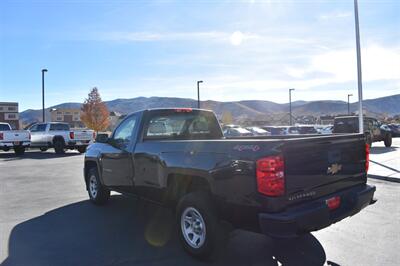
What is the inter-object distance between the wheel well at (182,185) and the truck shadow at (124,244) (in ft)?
2.25

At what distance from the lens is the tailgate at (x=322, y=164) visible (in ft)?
12.7

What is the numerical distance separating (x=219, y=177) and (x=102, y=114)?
5963 cm

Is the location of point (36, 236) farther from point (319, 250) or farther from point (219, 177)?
point (319, 250)

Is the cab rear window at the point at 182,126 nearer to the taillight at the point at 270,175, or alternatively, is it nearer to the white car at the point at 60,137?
the taillight at the point at 270,175

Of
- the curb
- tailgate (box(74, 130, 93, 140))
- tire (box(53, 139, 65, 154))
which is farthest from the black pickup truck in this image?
tire (box(53, 139, 65, 154))

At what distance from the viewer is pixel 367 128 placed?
20922 mm

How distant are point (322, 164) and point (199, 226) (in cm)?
168

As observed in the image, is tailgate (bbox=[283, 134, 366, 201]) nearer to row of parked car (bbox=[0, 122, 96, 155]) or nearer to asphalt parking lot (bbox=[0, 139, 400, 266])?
asphalt parking lot (bbox=[0, 139, 400, 266])

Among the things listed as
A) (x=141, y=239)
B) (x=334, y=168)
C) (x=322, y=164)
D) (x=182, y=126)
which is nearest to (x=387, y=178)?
(x=334, y=168)

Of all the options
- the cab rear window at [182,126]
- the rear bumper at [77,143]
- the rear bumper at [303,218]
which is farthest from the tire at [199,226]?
the rear bumper at [77,143]

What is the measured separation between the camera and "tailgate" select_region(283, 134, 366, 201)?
386cm

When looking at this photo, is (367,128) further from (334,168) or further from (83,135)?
(334,168)

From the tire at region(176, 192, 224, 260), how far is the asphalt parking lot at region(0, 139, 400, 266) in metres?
0.19

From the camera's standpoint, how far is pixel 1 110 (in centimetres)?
6006
